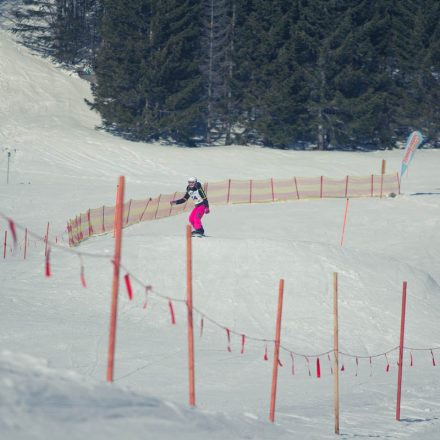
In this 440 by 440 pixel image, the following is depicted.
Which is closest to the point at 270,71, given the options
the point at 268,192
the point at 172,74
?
the point at 172,74

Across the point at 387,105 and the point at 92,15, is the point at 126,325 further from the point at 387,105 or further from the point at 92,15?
the point at 92,15

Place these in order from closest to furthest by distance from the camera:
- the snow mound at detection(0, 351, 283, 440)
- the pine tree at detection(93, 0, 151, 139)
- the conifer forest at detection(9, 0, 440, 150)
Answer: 1. the snow mound at detection(0, 351, 283, 440)
2. the pine tree at detection(93, 0, 151, 139)
3. the conifer forest at detection(9, 0, 440, 150)

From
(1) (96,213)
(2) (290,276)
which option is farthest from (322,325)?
(1) (96,213)

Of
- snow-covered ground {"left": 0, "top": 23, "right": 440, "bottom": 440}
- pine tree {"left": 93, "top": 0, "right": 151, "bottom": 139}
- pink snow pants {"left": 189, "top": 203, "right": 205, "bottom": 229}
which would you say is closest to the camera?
snow-covered ground {"left": 0, "top": 23, "right": 440, "bottom": 440}

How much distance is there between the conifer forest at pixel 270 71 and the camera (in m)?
59.9

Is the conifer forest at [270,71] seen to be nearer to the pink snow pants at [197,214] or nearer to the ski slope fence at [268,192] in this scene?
the ski slope fence at [268,192]

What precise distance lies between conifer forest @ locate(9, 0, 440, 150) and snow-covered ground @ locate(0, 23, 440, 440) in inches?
595

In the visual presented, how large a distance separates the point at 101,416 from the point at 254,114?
5581cm

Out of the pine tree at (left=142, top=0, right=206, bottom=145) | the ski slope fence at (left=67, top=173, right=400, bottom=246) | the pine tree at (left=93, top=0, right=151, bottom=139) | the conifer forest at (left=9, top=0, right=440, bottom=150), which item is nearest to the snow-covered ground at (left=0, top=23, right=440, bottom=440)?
the ski slope fence at (left=67, top=173, right=400, bottom=246)

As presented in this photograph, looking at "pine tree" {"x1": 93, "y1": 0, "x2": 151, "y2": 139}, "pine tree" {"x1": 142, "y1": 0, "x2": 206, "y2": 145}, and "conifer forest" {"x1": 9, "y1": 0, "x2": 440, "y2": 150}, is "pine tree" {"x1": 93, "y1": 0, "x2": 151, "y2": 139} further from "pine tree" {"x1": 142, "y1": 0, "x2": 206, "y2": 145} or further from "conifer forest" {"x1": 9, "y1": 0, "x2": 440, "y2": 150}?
"pine tree" {"x1": 142, "y1": 0, "x2": 206, "y2": 145}

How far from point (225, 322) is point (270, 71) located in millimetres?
39568

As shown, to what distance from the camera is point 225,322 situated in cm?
2312

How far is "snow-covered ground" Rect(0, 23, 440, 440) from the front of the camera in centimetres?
1096

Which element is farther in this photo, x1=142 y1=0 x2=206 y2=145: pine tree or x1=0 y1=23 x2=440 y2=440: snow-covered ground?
x1=142 y1=0 x2=206 y2=145: pine tree
